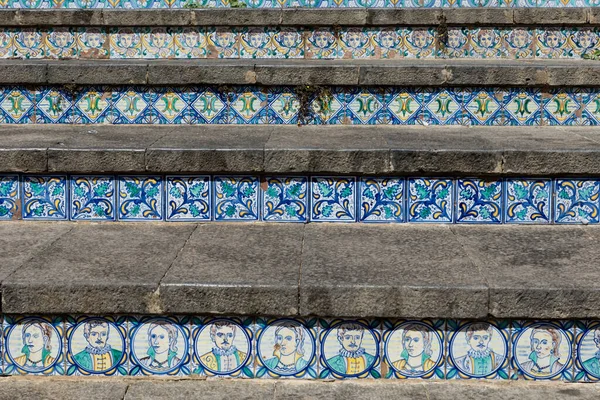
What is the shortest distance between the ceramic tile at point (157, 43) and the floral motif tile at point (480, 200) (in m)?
2.65

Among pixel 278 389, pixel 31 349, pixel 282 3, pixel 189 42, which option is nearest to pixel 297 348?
pixel 278 389

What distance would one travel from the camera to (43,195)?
11.1 feet

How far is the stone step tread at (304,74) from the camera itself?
163 inches

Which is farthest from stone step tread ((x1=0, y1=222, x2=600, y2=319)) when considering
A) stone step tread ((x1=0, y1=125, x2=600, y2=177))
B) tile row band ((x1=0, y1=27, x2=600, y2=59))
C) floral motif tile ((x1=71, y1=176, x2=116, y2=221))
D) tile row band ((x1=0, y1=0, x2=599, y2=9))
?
tile row band ((x1=0, y1=0, x2=599, y2=9))

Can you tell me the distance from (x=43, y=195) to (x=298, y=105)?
5.37 feet

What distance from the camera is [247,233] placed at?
321 centimetres

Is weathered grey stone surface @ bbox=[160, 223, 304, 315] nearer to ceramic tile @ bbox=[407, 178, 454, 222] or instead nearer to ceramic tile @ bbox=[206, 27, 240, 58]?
ceramic tile @ bbox=[407, 178, 454, 222]

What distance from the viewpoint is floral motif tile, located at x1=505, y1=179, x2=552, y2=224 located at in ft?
10.8

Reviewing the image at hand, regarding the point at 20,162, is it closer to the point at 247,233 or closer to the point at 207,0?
the point at 247,233

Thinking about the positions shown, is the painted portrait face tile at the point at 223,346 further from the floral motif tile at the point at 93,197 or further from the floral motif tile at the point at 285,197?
the floral motif tile at the point at 93,197

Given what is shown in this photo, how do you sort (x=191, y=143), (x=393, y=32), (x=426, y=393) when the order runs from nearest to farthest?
1. (x=426, y=393)
2. (x=191, y=143)
3. (x=393, y=32)

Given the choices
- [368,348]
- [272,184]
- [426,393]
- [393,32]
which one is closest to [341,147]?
[272,184]

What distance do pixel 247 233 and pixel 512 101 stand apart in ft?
6.63

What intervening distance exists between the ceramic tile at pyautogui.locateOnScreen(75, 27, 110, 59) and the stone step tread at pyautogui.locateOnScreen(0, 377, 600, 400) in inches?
118
